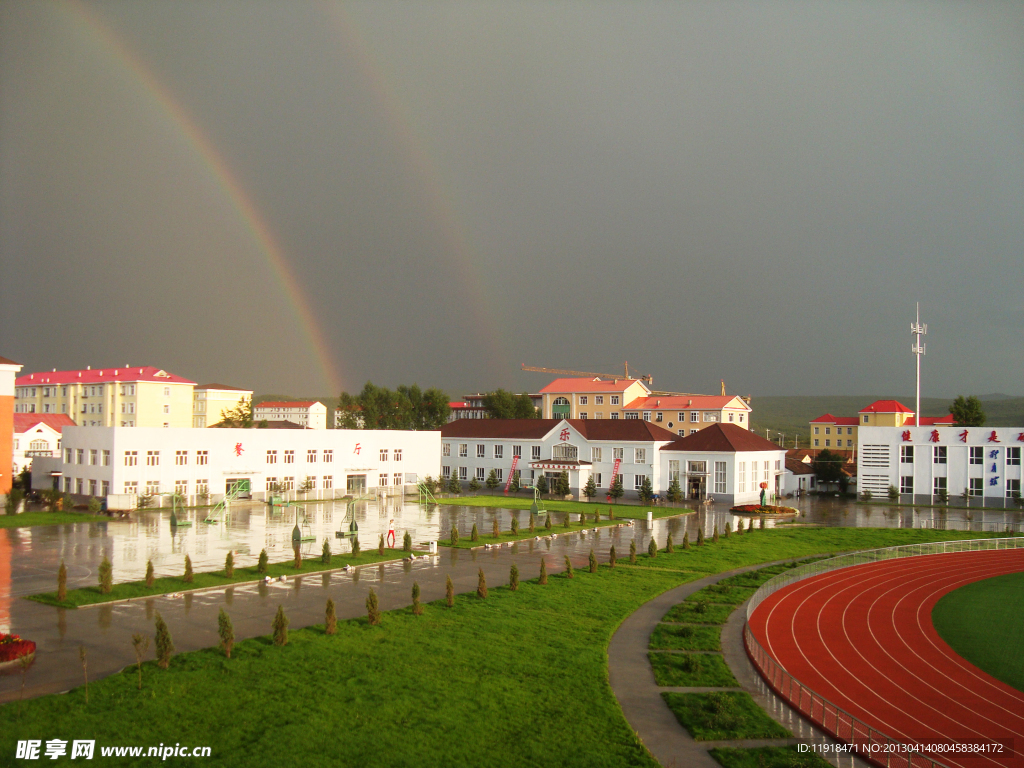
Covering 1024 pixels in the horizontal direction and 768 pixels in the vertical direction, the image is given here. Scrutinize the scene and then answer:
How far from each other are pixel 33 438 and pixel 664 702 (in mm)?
67504

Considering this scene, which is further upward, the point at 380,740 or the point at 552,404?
the point at 552,404

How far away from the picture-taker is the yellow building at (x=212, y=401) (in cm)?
11956

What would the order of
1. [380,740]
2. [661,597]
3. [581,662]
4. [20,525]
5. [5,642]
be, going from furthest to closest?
[20,525] → [661,597] → [581,662] → [5,642] → [380,740]

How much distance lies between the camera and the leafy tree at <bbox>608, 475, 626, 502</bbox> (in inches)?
2201

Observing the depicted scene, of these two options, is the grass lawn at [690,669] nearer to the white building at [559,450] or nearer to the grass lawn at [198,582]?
the grass lawn at [198,582]

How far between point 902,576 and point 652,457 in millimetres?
29129

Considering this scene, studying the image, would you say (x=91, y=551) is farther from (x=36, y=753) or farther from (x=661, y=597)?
(x=661, y=597)

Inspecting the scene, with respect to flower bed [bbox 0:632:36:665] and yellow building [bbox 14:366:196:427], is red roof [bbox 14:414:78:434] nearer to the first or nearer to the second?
yellow building [bbox 14:366:196:427]

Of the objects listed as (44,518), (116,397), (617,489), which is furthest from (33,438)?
(617,489)

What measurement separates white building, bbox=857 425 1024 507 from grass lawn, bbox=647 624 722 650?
1781 inches

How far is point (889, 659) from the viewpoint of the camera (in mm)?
17438

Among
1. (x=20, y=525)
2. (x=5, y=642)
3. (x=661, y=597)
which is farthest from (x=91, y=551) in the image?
(x=661, y=597)

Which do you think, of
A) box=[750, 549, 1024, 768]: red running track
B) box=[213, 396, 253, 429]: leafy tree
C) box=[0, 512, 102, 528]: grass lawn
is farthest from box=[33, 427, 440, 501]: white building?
box=[750, 549, 1024, 768]: red running track

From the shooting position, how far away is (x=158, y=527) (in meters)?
36.8
